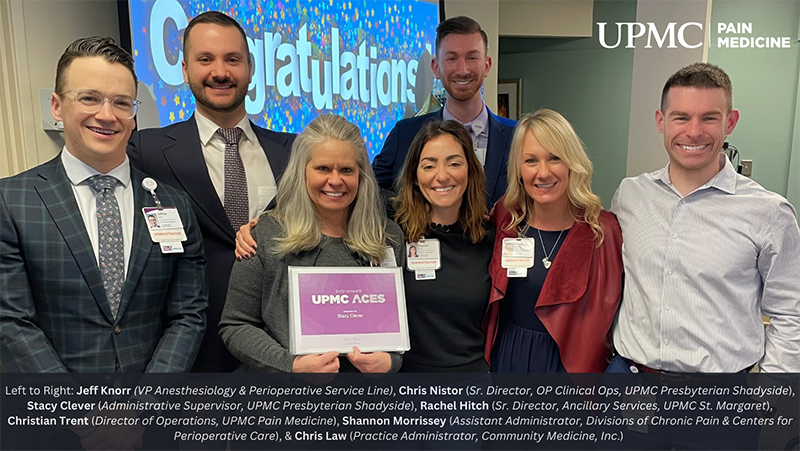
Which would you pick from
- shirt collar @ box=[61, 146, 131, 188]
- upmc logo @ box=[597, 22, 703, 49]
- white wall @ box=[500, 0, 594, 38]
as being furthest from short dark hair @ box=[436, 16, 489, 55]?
upmc logo @ box=[597, 22, 703, 49]

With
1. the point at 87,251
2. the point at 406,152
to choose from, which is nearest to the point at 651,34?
the point at 406,152

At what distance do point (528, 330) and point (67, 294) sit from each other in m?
1.75

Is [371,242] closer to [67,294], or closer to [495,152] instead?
[67,294]

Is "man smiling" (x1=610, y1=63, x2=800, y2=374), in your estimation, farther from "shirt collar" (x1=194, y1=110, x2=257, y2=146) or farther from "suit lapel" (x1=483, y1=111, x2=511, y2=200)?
"shirt collar" (x1=194, y1=110, x2=257, y2=146)

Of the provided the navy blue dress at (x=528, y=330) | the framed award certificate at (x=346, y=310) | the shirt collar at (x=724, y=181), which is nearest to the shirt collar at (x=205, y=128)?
the framed award certificate at (x=346, y=310)

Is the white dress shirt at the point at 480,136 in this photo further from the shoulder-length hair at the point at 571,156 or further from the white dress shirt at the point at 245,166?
the white dress shirt at the point at 245,166

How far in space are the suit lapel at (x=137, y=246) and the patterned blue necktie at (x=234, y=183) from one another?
0.44 m

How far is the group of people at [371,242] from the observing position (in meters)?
1.78

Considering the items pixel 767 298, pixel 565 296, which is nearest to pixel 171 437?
pixel 565 296

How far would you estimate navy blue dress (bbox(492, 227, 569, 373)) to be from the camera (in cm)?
224

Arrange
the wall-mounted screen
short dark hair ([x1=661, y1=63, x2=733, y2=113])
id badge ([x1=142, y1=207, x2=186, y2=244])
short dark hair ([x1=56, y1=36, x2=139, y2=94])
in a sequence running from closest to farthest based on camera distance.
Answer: short dark hair ([x1=56, y1=36, x2=139, y2=94]), id badge ([x1=142, y1=207, x2=186, y2=244]), short dark hair ([x1=661, y1=63, x2=733, y2=113]), the wall-mounted screen

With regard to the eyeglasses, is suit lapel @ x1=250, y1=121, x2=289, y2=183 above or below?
below

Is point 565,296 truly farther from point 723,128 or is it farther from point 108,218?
point 108,218

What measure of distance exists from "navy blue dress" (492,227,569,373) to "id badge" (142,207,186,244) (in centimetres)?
135
